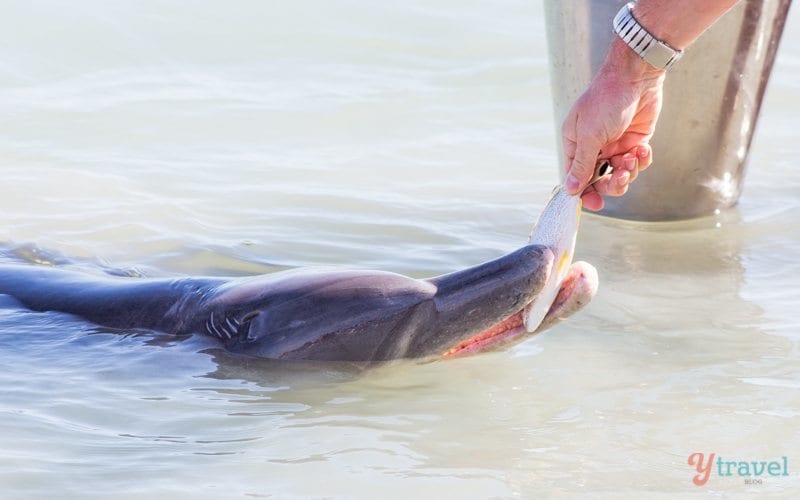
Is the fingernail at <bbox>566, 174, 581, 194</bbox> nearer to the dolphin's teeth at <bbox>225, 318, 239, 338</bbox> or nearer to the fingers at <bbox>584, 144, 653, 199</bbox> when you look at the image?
the fingers at <bbox>584, 144, 653, 199</bbox>

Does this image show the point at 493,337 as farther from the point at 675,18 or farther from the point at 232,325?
the point at 675,18

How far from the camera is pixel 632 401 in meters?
3.43

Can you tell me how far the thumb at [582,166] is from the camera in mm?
3240

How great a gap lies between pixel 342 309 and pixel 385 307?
0.13m

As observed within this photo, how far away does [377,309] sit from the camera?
3.49 m

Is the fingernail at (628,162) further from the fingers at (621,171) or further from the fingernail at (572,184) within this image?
the fingernail at (572,184)

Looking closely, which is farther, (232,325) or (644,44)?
(232,325)

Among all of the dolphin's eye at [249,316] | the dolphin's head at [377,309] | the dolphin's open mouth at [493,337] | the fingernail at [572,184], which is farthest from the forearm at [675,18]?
the dolphin's eye at [249,316]

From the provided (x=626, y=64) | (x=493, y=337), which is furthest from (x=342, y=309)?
(x=626, y=64)

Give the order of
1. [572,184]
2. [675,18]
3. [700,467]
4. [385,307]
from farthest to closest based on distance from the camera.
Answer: [385,307], [572,184], [675,18], [700,467]

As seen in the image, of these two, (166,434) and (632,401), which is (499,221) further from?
(166,434)

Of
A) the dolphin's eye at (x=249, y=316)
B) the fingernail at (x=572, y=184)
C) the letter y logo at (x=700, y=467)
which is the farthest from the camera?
the dolphin's eye at (x=249, y=316)

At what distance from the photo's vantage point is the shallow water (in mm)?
3059
